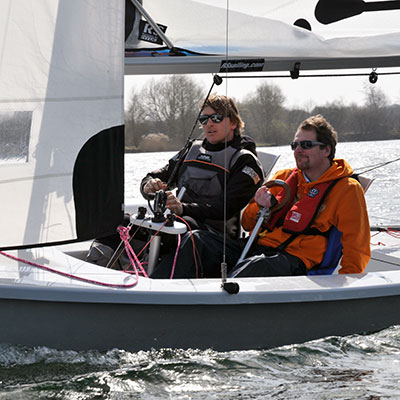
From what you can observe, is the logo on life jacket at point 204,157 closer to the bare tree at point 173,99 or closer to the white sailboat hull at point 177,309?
the white sailboat hull at point 177,309

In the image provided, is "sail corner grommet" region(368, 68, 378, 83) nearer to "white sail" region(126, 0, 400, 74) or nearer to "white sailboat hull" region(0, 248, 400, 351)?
"white sail" region(126, 0, 400, 74)

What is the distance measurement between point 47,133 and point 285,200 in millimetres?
989

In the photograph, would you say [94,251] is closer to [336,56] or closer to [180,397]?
[180,397]

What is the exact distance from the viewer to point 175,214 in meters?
3.14

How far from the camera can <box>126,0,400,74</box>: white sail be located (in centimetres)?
373

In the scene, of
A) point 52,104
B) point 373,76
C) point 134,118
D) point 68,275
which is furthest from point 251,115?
point 68,275

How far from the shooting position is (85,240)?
2686 mm

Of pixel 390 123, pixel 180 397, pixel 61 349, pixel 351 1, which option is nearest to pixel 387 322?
pixel 180 397

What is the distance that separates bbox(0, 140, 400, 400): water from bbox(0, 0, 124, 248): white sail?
1.33 feet

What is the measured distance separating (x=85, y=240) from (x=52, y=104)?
0.47m

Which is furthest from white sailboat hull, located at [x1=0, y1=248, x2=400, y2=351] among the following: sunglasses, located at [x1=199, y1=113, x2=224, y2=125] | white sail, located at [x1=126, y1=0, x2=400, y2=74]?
white sail, located at [x1=126, y1=0, x2=400, y2=74]

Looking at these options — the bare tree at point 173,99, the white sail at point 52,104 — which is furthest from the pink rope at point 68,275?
the bare tree at point 173,99

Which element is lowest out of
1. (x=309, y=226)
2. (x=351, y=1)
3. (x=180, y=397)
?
(x=180, y=397)

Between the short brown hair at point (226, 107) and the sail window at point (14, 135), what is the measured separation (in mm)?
946
